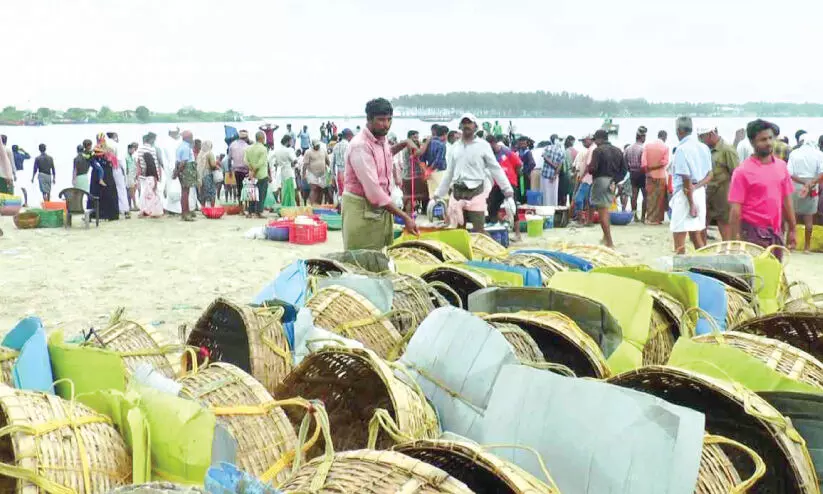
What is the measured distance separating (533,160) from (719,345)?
34.3 ft

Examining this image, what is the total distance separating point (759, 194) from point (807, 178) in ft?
13.6

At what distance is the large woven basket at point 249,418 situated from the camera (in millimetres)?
2055

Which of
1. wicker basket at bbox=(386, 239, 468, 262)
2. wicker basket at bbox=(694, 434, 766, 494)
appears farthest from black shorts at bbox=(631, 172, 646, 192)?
wicker basket at bbox=(694, 434, 766, 494)

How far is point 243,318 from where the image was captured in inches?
110

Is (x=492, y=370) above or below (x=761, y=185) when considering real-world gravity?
below

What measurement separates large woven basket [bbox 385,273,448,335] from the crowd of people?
4.36 feet

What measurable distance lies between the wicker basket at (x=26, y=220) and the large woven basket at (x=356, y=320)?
29.9 feet

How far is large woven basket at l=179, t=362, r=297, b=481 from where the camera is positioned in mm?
2055

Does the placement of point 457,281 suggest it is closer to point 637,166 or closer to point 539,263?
point 539,263

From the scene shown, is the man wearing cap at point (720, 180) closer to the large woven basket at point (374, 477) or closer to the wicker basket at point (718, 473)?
the wicker basket at point (718, 473)

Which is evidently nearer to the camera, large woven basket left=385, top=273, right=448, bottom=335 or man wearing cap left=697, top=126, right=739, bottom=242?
large woven basket left=385, top=273, right=448, bottom=335

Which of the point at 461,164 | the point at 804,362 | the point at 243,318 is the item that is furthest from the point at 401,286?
the point at 461,164

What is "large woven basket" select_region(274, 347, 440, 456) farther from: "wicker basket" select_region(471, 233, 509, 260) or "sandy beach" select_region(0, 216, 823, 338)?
"sandy beach" select_region(0, 216, 823, 338)

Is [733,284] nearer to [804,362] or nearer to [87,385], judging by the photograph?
[804,362]
